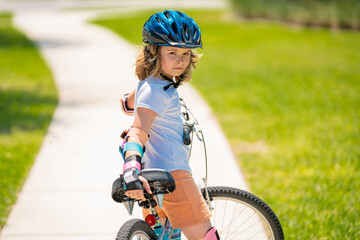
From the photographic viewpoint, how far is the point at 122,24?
21859mm

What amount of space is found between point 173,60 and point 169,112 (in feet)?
0.96

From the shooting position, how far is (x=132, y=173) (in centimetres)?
247

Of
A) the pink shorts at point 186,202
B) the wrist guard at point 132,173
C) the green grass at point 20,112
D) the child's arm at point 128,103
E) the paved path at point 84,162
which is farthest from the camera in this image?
the green grass at point 20,112

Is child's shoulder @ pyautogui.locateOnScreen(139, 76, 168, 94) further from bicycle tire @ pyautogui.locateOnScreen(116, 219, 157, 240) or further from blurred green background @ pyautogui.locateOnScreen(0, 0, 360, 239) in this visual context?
blurred green background @ pyautogui.locateOnScreen(0, 0, 360, 239)

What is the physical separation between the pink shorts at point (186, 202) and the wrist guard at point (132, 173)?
371 mm

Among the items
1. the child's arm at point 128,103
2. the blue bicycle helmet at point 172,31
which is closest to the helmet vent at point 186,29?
the blue bicycle helmet at point 172,31

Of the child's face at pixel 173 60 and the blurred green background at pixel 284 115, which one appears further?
the blurred green background at pixel 284 115

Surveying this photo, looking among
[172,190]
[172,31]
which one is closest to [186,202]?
[172,190]

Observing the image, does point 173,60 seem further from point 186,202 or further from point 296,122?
point 296,122

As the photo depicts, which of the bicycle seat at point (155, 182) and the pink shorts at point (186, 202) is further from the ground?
the bicycle seat at point (155, 182)

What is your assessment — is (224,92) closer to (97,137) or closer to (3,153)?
(97,137)

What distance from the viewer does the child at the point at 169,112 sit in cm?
274

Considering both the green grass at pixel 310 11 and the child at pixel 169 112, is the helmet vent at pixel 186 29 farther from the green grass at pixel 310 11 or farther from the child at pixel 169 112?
the green grass at pixel 310 11

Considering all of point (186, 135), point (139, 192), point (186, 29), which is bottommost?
point (139, 192)
